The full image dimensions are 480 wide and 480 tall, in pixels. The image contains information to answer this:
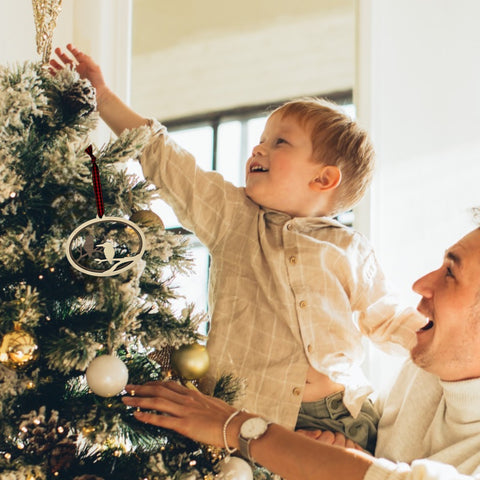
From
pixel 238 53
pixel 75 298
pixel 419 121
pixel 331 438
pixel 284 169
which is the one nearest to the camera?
pixel 75 298

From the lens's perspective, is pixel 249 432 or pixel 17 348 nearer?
pixel 17 348

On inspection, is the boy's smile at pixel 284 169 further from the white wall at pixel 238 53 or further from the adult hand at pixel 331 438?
the white wall at pixel 238 53

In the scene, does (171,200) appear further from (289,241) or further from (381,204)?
(381,204)

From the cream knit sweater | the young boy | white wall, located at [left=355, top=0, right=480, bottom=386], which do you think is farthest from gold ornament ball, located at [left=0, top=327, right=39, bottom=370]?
white wall, located at [left=355, top=0, right=480, bottom=386]

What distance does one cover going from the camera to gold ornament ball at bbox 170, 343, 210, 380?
104 centimetres

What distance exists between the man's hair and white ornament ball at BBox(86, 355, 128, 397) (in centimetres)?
69

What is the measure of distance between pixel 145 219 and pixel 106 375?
0.81 feet

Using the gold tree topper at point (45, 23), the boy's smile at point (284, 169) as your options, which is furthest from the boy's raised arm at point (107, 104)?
the boy's smile at point (284, 169)

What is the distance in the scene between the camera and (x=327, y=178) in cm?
146

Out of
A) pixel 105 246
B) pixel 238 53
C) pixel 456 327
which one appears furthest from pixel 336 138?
pixel 238 53

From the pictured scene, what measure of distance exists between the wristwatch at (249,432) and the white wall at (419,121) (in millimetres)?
797

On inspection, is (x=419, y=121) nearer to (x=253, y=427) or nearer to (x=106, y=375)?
(x=253, y=427)

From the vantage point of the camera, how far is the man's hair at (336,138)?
1.44 metres

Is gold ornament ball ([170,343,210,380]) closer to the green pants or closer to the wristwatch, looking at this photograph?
the wristwatch
